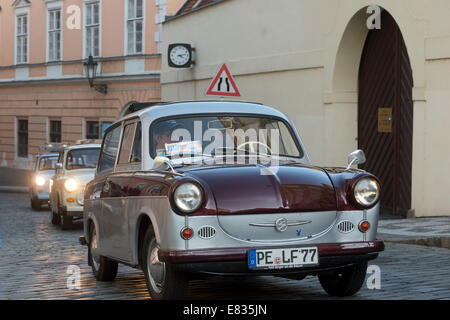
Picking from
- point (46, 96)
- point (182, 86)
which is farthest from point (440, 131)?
point (46, 96)

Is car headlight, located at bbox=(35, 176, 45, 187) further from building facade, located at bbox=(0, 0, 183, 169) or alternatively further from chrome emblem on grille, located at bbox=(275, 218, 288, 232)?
chrome emblem on grille, located at bbox=(275, 218, 288, 232)

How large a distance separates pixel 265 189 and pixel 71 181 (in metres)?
9.77

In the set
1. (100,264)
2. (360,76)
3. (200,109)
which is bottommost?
(100,264)

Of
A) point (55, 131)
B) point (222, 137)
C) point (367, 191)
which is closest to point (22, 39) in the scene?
point (55, 131)

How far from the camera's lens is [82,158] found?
16188 millimetres

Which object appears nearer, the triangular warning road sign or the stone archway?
the stone archway

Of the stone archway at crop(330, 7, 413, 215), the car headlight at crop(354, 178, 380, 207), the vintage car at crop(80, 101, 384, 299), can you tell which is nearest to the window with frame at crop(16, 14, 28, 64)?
the stone archway at crop(330, 7, 413, 215)

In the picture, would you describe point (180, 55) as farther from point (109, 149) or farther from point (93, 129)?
point (109, 149)

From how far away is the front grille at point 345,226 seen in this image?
6270mm

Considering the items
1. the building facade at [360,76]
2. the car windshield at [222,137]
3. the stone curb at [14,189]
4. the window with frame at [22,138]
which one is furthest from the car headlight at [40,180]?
the window with frame at [22,138]

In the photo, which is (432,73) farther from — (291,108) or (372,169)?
(291,108)

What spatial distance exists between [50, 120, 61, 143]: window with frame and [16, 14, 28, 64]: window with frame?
12.2 feet

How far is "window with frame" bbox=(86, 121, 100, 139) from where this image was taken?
32625mm

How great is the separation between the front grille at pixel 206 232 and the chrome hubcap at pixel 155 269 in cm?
49
